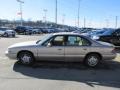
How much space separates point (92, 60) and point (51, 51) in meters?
1.88

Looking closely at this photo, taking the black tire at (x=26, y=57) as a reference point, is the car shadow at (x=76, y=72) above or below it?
below

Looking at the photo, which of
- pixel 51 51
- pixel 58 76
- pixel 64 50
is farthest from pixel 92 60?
pixel 58 76

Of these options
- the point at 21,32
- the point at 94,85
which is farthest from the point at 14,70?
the point at 21,32

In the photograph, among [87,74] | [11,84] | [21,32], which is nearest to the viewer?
[11,84]

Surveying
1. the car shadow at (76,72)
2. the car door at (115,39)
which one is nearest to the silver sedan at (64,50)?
the car shadow at (76,72)

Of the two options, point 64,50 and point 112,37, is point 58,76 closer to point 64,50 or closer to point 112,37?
point 64,50

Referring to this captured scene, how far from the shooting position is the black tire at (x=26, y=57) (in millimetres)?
11703

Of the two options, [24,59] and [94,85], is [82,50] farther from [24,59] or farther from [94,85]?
[94,85]

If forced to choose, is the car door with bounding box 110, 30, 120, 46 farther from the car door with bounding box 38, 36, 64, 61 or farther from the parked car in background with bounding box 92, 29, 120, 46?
the car door with bounding box 38, 36, 64, 61

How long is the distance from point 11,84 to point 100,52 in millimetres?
4928

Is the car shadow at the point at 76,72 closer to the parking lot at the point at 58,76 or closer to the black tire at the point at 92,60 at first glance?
the parking lot at the point at 58,76

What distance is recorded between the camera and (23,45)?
38.5ft

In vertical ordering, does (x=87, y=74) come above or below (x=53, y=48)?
below

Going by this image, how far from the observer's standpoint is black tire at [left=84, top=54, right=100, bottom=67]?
11750 mm
